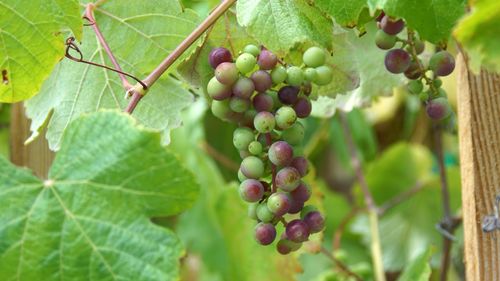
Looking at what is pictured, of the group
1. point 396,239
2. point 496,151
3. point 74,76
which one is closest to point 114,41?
point 74,76

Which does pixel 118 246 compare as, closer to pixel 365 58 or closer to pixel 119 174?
pixel 119 174

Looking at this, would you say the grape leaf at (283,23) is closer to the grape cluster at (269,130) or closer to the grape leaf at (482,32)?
the grape cluster at (269,130)

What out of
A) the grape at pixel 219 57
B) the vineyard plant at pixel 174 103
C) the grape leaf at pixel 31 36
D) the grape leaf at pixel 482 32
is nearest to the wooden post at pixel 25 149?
the vineyard plant at pixel 174 103

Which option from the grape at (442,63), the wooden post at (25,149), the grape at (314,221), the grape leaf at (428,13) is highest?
the grape leaf at (428,13)

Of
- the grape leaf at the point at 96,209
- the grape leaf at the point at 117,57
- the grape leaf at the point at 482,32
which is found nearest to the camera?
the grape leaf at the point at 482,32

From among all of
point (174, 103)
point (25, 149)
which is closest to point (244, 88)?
point (174, 103)

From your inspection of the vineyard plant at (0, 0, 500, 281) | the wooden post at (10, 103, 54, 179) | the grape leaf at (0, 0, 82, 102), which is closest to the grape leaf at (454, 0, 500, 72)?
the vineyard plant at (0, 0, 500, 281)
